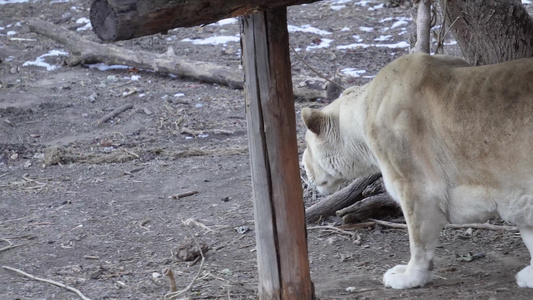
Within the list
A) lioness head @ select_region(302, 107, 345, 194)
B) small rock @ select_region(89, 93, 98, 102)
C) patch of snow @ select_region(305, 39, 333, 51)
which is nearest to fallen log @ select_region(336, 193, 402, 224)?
lioness head @ select_region(302, 107, 345, 194)

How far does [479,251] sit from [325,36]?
9.27 metres

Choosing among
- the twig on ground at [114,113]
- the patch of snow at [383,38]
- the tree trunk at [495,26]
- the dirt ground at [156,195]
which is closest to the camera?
the dirt ground at [156,195]

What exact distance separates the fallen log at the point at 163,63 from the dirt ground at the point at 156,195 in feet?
0.59

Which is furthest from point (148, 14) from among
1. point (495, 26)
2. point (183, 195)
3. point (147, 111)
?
point (147, 111)

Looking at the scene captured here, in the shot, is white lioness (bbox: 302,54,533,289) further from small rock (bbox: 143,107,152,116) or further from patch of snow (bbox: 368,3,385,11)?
patch of snow (bbox: 368,3,385,11)

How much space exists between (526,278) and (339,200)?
2.08m

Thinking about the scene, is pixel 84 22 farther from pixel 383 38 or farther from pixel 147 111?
pixel 383 38

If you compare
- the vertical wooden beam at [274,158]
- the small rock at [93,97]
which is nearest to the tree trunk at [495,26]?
the vertical wooden beam at [274,158]

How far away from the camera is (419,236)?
5117 mm

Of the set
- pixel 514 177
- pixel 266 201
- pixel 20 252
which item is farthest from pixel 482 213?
pixel 20 252

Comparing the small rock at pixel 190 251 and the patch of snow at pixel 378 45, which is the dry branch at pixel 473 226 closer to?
the small rock at pixel 190 251

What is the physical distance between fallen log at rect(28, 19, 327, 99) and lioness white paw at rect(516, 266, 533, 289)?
5.98 metres

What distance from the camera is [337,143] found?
5867mm

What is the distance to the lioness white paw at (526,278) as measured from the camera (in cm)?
507
